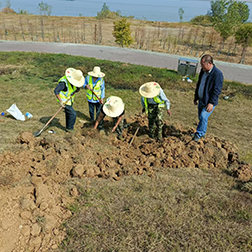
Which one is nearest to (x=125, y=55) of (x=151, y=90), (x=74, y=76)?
(x=74, y=76)

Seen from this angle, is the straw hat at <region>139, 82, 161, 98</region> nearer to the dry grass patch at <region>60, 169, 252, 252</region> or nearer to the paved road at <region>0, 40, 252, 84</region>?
the dry grass patch at <region>60, 169, 252, 252</region>

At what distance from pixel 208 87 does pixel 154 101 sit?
46.7 inches

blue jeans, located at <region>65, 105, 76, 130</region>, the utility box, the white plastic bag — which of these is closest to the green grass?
the white plastic bag

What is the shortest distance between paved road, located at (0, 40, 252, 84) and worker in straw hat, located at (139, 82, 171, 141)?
9.20 meters

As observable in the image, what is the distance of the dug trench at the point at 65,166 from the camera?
2.92 meters

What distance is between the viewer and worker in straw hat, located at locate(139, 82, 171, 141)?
4.71 meters

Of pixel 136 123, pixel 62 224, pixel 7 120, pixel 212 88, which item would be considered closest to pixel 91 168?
pixel 62 224

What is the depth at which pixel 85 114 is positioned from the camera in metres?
7.07

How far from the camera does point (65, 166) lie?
13.3 ft

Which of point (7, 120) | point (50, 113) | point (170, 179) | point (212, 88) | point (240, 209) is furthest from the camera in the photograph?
point (50, 113)

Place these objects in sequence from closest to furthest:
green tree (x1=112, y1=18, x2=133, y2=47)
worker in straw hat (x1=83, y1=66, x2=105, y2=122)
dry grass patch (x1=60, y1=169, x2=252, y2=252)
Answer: dry grass patch (x1=60, y1=169, x2=252, y2=252), worker in straw hat (x1=83, y1=66, x2=105, y2=122), green tree (x1=112, y1=18, x2=133, y2=47)

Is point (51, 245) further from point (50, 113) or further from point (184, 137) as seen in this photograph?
point (50, 113)

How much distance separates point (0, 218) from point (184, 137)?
4068mm

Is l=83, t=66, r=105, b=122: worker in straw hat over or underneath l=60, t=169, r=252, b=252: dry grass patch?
over
